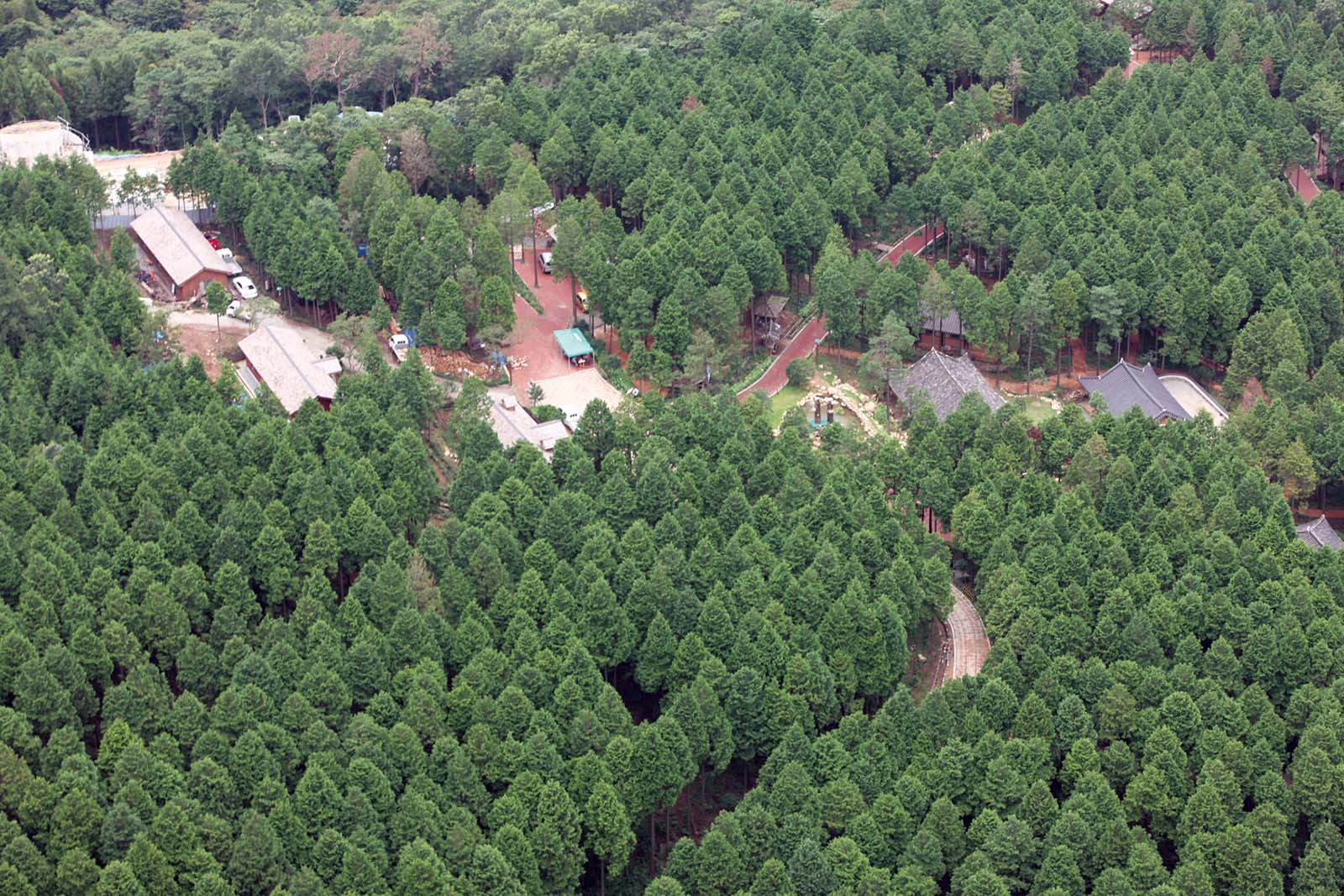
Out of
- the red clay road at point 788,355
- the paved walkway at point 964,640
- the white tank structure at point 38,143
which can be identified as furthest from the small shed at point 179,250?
the paved walkway at point 964,640

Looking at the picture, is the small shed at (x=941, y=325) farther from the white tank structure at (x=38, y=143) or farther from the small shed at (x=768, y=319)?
the white tank structure at (x=38, y=143)

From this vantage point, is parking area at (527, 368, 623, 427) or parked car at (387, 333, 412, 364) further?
parked car at (387, 333, 412, 364)

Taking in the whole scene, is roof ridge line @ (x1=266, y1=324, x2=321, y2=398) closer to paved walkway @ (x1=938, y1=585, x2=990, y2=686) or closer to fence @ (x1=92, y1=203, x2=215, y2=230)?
fence @ (x1=92, y1=203, x2=215, y2=230)

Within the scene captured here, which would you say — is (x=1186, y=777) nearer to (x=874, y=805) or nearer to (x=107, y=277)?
(x=874, y=805)

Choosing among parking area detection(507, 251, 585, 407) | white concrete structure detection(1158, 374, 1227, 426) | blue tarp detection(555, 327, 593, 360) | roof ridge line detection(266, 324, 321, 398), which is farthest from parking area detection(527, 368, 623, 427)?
white concrete structure detection(1158, 374, 1227, 426)

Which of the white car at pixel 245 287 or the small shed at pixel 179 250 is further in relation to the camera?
the small shed at pixel 179 250

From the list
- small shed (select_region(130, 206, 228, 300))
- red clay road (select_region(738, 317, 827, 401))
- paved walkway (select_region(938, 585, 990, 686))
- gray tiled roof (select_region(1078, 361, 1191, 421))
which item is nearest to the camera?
paved walkway (select_region(938, 585, 990, 686))

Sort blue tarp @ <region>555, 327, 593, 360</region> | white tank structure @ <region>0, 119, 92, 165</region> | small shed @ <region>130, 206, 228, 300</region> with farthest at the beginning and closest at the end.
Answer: white tank structure @ <region>0, 119, 92, 165</region> → small shed @ <region>130, 206, 228, 300</region> → blue tarp @ <region>555, 327, 593, 360</region>

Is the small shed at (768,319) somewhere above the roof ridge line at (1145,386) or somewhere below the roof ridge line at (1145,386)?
below
